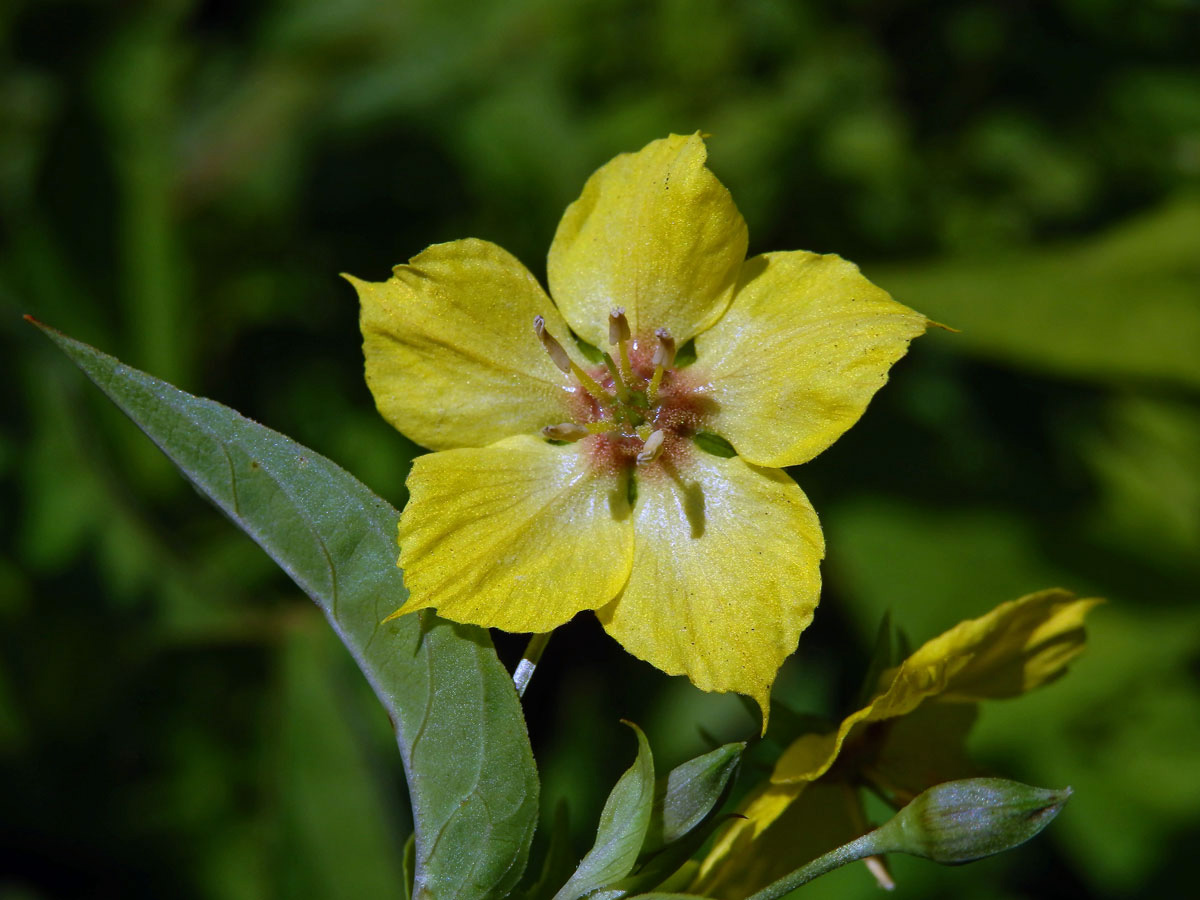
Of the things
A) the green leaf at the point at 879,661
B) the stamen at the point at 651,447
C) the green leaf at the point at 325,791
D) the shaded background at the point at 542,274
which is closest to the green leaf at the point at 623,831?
the green leaf at the point at 879,661

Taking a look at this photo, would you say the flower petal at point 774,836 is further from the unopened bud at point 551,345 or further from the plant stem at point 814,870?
the unopened bud at point 551,345

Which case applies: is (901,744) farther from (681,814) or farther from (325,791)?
(325,791)

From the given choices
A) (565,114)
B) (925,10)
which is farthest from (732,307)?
(925,10)

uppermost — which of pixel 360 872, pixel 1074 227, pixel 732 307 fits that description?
pixel 732 307

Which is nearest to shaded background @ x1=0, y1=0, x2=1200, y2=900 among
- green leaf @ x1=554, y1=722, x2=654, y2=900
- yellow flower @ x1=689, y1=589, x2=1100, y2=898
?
yellow flower @ x1=689, y1=589, x2=1100, y2=898

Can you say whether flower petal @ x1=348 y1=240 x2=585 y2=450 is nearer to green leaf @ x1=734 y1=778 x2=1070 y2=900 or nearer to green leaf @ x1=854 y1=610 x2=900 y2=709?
green leaf @ x1=854 y1=610 x2=900 y2=709

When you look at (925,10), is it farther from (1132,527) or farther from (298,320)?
(298,320)
